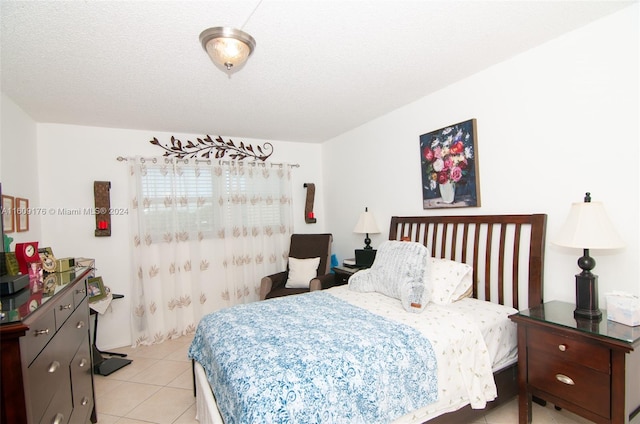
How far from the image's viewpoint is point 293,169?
4.46 m

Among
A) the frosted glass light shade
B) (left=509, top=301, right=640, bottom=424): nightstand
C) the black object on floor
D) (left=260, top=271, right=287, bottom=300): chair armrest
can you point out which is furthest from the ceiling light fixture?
the black object on floor

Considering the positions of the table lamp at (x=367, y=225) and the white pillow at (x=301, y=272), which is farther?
the white pillow at (x=301, y=272)

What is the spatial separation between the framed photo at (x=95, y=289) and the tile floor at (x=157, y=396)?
71cm

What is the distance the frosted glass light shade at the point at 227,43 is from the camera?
1.61m

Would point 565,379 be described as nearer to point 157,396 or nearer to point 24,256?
point 157,396

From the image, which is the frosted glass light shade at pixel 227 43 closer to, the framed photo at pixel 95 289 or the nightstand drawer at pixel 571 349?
the nightstand drawer at pixel 571 349

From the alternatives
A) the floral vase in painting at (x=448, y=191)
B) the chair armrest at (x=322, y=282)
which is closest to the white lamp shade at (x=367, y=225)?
the chair armrest at (x=322, y=282)

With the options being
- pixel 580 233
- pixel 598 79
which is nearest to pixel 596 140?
pixel 598 79

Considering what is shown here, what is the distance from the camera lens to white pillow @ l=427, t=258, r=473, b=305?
228cm

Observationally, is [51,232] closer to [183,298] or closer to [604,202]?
Answer: [183,298]

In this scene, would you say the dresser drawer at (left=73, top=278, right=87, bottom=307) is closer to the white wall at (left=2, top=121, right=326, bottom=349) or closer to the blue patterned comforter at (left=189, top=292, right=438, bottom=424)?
the blue patterned comforter at (left=189, top=292, right=438, bottom=424)

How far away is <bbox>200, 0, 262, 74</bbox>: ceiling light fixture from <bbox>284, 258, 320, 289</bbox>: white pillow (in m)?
2.54

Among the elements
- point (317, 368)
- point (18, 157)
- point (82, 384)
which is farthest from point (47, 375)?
point (18, 157)

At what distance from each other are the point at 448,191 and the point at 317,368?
1988mm
